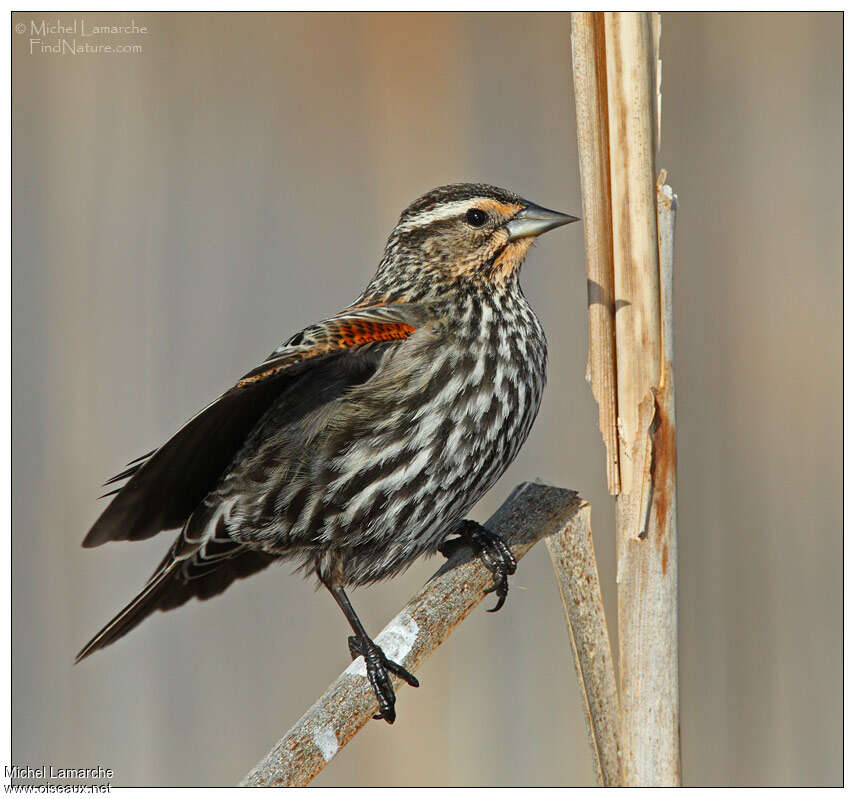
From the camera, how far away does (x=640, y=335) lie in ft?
5.18

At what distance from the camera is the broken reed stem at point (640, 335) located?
154cm

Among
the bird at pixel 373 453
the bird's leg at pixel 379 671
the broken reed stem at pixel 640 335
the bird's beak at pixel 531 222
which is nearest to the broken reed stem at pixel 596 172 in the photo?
the broken reed stem at pixel 640 335

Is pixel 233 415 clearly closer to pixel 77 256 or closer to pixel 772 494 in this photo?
pixel 77 256

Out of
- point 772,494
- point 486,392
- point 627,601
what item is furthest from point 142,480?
point 772,494

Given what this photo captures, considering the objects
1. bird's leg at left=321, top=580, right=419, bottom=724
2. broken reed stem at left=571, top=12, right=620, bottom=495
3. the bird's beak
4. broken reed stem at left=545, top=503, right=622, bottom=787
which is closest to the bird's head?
the bird's beak

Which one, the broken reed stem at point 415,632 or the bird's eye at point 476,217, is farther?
the bird's eye at point 476,217

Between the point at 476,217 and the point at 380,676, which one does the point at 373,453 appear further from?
the point at 476,217

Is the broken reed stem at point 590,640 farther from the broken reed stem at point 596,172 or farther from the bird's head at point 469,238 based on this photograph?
the bird's head at point 469,238

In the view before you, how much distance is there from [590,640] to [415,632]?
0.32 metres

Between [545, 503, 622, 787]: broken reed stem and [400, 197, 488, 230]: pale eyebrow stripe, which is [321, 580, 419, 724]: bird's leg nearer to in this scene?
[545, 503, 622, 787]: broken reed stem

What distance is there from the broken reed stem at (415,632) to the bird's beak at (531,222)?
0.59m

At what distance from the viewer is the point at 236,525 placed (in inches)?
80.8

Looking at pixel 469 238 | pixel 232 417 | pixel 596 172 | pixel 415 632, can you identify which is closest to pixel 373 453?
pixel 232 417

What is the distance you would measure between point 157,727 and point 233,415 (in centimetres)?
118
